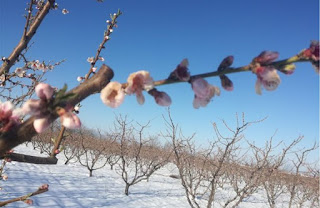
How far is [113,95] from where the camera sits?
0.76 m

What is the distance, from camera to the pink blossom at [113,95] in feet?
2.36

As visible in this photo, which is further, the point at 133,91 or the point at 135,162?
the point at 135,162

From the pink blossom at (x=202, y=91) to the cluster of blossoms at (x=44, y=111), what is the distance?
318mm

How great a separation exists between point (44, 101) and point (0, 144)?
156mm

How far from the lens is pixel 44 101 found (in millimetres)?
675

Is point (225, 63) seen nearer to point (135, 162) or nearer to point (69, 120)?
point (69, 120)

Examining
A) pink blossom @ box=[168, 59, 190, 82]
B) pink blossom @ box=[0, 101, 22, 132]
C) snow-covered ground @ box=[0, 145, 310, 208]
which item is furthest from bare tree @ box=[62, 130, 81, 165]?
pink blossom @ box=[168, 59, 190, 82]

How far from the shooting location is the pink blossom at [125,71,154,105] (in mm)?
713

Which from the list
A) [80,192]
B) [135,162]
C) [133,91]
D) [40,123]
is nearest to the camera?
[40,123]

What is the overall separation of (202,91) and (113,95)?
248mm

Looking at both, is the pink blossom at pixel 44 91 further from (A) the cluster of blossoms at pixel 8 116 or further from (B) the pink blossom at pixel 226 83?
(B) the pink blossom at pixel 226 83

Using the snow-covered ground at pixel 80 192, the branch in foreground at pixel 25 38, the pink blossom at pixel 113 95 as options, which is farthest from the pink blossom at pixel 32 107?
the snow-covered ground at pixel 80 192

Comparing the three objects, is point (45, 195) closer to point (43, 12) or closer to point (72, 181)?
point (72, 181)

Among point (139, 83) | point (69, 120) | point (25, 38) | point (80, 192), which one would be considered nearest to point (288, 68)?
point (139, 83)
